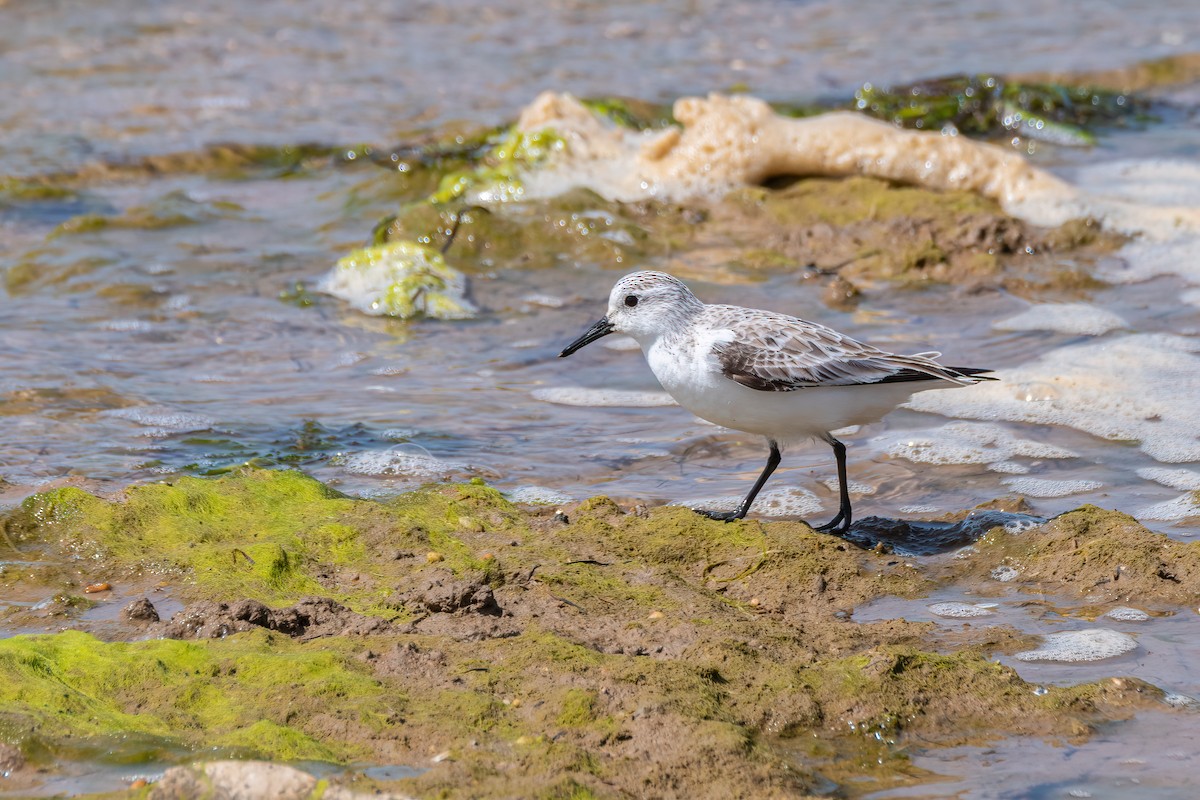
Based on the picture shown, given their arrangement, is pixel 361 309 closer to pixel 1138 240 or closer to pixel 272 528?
pixel 272 528

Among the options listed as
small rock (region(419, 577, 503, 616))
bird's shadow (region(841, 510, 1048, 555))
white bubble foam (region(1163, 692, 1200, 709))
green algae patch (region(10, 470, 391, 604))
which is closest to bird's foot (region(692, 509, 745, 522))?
bird's shadow (region(841, 510, 1048, 555))

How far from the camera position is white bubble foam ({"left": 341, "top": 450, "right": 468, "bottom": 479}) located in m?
5.82

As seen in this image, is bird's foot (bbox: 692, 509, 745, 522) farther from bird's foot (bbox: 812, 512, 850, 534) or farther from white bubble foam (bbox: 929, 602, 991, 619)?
white bubble foam (bbox: 929, 602, 991, 619)

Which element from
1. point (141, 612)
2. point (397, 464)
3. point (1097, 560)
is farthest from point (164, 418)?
point (1097, 560)

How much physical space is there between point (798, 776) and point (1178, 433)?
11.8 ft

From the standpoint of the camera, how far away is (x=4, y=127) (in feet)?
39.2

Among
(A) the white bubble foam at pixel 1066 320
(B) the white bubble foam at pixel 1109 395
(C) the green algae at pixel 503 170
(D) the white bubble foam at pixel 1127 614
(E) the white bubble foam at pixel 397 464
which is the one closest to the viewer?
(D) the white bubble foam at pixel 1127 614

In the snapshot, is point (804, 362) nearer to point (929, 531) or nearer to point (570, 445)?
point (929, 531)

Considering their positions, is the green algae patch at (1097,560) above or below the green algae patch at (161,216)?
below

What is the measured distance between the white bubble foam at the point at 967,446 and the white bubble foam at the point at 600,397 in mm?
1247

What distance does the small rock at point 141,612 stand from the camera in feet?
13.6

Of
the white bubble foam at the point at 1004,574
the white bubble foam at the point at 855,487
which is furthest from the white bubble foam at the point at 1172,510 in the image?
the white bubble foam at the point at 855,487

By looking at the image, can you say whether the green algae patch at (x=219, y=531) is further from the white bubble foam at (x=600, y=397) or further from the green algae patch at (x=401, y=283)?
the green algae patch at (x=401, y=283)

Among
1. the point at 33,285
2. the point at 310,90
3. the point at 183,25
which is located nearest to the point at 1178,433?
the point at 33,285
